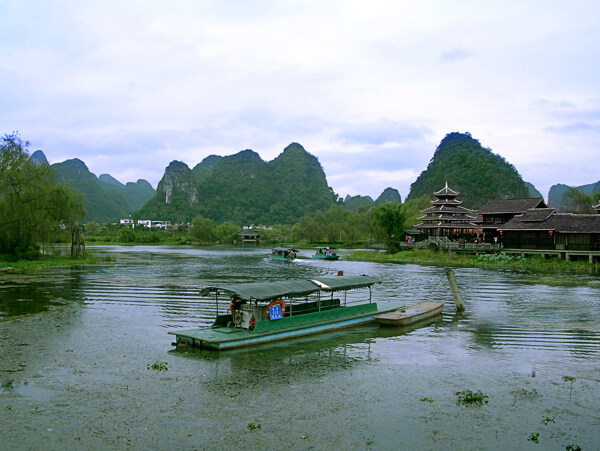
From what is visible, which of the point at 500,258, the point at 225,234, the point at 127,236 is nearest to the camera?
the point at 500,258

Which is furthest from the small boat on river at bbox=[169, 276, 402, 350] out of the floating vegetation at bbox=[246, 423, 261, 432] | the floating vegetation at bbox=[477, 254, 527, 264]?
the floating vegetation at bbox=[477, 254, 527, 264]

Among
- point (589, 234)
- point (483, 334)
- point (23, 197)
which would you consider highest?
point (23, 197)

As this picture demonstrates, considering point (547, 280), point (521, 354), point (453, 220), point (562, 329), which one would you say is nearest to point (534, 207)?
point (453, 220)

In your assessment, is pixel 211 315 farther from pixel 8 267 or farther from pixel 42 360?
pixel 8 267

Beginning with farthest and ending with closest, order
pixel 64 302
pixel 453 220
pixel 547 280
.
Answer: pixel 453 220 < pixel 547 280 < pixel 64 302

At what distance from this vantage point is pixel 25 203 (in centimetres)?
4466

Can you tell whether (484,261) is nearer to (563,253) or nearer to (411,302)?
(563,253)

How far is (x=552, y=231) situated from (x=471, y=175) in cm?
7757

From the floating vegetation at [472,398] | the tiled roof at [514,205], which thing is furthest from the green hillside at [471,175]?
the floating vegetation at [472,398]

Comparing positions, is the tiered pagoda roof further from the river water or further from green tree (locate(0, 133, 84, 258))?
green tree (locate(0, 133, 84, 258))

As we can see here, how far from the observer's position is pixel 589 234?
49.2 m

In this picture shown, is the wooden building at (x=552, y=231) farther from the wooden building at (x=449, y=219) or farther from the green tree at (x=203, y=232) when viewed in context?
the green tree at (x=203, y=232)

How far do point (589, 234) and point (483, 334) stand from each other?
37119mm

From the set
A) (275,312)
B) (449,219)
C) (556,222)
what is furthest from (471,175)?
(275,312)
